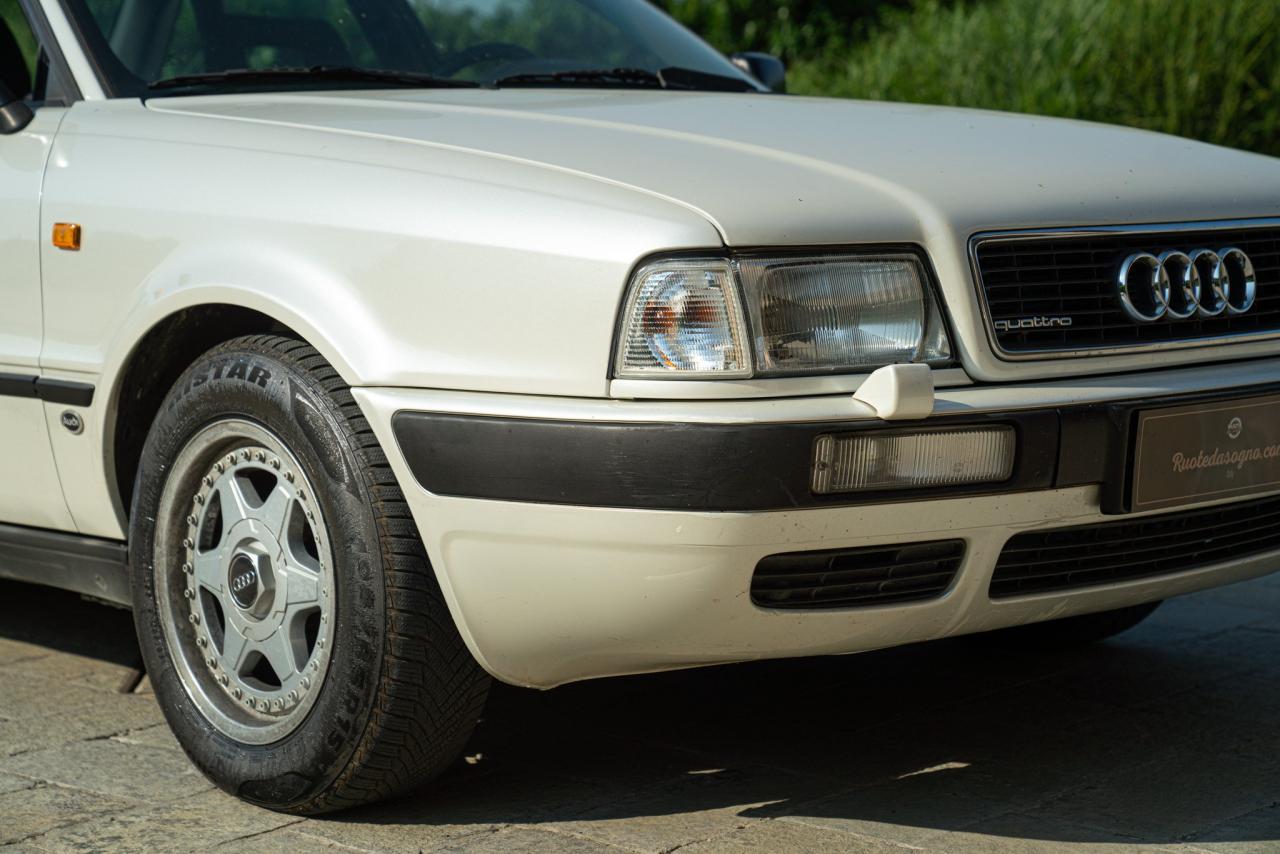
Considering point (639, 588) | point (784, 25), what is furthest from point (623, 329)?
point (784, 25)

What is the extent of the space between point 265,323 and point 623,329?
33.2 inches

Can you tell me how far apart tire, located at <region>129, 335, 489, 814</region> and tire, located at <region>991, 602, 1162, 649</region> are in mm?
1670

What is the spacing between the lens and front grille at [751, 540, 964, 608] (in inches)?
106

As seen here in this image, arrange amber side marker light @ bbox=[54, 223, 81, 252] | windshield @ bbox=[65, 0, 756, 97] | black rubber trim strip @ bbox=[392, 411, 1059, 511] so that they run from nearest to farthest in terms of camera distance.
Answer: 1. black rubber trim strip @ bbox=[392, 411, 1059, 511]
2. amber side marker light @ bbox=[54, 223, 81, 252]
3. windshield @ bbox=[65, 0, 756, 97]

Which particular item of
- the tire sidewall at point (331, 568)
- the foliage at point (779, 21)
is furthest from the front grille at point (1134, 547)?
the foliage at point (779, 21)

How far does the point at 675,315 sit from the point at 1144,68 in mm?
6393

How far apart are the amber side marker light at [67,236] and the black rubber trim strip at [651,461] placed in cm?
91

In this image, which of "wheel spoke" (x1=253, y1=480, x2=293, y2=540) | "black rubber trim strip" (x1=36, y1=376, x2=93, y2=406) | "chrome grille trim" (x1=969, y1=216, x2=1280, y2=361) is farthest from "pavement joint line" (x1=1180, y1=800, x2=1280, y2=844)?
"black rubber trim strip" (x1=36, y1=376, x2=93, y2=406)

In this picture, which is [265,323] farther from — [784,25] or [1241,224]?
[784,25]

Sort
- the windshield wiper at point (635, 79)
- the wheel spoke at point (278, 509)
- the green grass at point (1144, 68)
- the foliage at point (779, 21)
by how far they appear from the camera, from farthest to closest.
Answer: the foliage at point (779, 21)
the green grass at point (1144, 68)
the windshield wiper at point (635, 79)
the wheel spoke at point (278, 509)

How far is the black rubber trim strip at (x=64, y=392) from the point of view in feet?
11.0

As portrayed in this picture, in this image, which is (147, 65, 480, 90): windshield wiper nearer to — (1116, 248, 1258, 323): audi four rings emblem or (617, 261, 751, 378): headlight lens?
(617, 261, 751, 378): headlight lens

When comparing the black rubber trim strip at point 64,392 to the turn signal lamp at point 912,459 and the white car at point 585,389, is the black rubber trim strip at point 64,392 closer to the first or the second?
the white car at point 585,389

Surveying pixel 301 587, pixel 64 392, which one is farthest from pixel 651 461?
pixel 64 392
